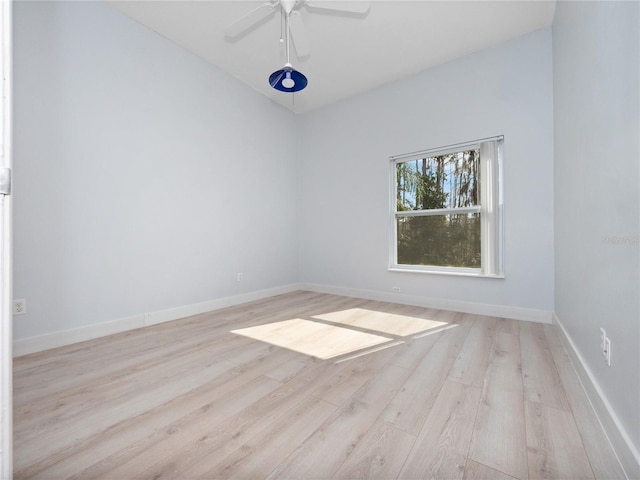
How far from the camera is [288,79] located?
202 centimetres

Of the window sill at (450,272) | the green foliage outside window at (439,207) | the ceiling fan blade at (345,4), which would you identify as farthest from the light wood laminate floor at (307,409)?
the ceiling fan blade at (345,4)

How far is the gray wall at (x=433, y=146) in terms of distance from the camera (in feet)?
9.42

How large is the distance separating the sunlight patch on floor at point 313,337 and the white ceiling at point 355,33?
9.69 ft

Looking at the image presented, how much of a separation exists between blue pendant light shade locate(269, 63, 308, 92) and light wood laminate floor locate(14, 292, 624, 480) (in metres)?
2.03

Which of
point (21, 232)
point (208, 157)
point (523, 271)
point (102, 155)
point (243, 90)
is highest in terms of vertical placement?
point (243, 90)

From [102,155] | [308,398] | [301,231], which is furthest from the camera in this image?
[301,231]

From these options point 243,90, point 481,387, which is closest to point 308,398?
point 481,387

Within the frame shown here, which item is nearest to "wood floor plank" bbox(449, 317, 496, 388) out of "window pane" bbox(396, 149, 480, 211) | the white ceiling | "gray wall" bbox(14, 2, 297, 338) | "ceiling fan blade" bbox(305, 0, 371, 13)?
"window pane" bbox(396, 149, 480, 211)

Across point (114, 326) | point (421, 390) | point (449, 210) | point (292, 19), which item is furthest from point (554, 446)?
point (114, 326)

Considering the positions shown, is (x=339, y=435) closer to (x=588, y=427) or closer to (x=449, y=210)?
(x=588, y=427)

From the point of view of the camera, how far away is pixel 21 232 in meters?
2.08

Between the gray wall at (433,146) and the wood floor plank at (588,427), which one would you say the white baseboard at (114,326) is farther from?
the wood floor plank at (588,427)

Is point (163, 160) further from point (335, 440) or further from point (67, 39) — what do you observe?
point (335, 440)

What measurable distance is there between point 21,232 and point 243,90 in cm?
292
